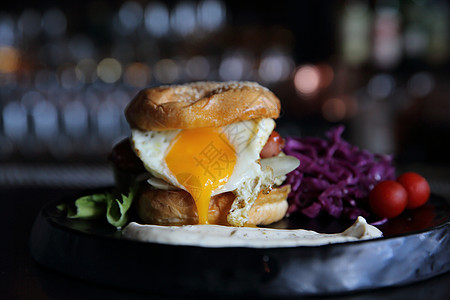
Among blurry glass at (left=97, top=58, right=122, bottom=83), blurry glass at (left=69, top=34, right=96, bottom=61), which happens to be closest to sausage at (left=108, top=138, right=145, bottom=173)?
blurry glass at (left=97, top=58, right=122, bottom=83)

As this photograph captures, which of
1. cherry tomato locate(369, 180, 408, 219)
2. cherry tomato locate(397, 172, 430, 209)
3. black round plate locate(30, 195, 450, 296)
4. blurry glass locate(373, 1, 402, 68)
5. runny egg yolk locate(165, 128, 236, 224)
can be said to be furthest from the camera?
blurry glass locate(373, 1, 402, 68)

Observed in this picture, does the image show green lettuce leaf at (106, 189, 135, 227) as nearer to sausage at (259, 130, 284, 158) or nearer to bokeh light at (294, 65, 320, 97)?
sausage at (259, 130, 284, 158)

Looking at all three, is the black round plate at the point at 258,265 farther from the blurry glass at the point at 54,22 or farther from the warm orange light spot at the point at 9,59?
the warm orange light spot at the point at 9,59

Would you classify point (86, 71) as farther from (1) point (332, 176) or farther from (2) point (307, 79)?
(1) point (332, 176)

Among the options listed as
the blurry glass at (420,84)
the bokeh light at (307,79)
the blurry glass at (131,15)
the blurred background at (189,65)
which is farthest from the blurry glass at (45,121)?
the blurry glass at (420,84)

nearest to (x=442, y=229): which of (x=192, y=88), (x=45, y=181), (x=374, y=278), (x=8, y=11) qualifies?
(x=374, y=278)
